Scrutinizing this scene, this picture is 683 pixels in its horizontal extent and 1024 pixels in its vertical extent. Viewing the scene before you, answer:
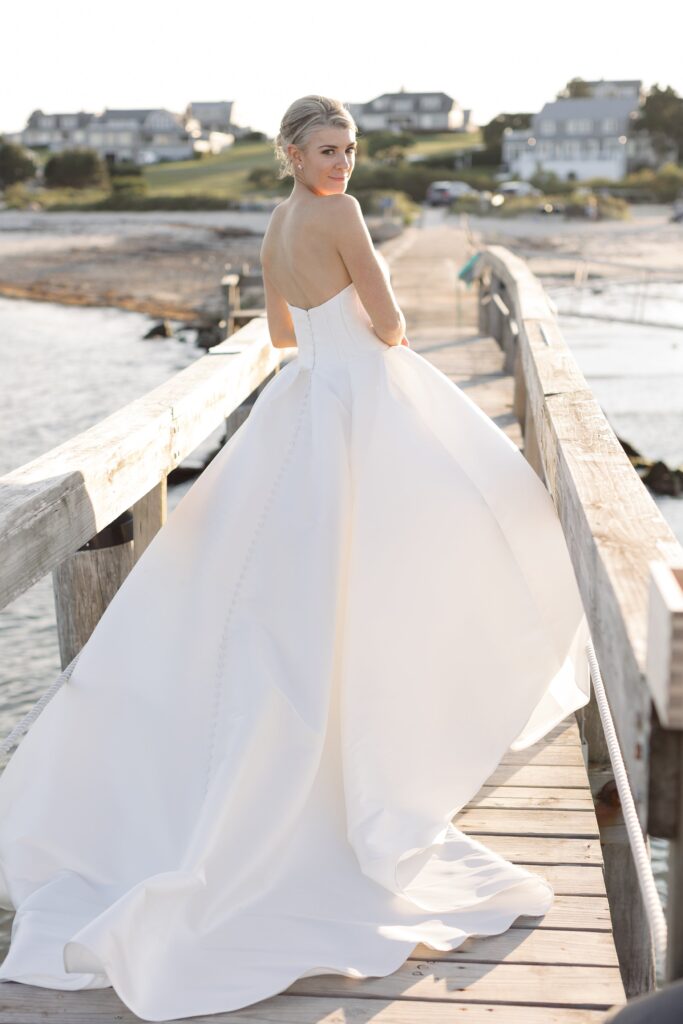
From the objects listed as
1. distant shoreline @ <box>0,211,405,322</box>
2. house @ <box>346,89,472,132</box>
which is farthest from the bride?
house @ <box>346,89,472,132</box>

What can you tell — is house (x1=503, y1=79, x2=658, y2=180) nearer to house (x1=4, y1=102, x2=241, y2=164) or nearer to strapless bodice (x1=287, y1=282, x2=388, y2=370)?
house (x1=4, y1=102, x2=241, y2=164)

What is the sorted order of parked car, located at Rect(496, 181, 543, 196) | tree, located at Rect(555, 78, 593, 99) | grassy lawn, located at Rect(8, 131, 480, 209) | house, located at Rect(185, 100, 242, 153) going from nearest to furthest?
Answer: grassy lawn, located at Rect(8, 131, 480, 209), parked car, located at Rect(496, 181, 543, 196), tree, located at Rect(555, 78, 593, 99), house, located at Rect(185, 100, 242, 153)

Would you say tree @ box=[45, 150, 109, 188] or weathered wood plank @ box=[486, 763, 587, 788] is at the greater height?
weathered wood plank @ box=[486, 763, 587, 788]

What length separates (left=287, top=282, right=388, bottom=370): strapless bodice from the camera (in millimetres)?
3408

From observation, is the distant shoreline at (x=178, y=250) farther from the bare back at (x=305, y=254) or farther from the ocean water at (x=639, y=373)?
the bare back at (x=305, y=254)

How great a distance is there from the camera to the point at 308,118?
328cm

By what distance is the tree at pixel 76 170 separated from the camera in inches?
2928

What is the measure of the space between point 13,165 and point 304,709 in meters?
79.7

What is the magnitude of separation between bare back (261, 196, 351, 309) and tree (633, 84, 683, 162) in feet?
304

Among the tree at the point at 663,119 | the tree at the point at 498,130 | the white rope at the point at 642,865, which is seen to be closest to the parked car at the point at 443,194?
the tree at the point at 663,119

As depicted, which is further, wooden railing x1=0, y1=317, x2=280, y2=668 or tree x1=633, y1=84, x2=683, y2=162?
tree x1=633, y1=84, x2=683, y2=162

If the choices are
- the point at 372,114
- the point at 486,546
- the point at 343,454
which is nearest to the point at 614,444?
the point at 486,546

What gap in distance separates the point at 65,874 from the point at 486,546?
4.45ft

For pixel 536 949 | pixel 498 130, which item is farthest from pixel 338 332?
pixel 498 130
